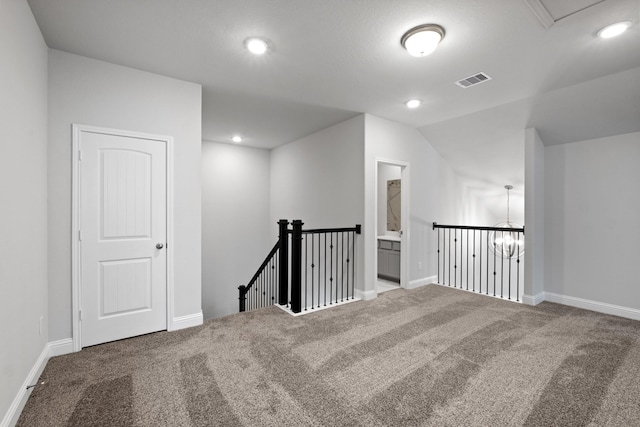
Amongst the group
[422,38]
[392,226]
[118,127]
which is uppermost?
[422,38]

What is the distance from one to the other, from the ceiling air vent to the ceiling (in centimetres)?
9

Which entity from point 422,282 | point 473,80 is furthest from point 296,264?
point 473,80

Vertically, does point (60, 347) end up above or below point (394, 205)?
below

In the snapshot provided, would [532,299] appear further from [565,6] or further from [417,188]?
[565,6]

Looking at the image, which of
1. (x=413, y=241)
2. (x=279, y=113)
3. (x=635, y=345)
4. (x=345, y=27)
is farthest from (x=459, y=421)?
(x=279, y=113)

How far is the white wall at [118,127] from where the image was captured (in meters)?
2.50

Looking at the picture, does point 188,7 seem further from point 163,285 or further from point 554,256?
point 554,256

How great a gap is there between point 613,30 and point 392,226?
4273 millimetres

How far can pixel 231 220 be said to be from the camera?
20.4 ft

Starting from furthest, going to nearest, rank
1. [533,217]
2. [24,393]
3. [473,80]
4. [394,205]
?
[394,205]
[533,217]
[473,80]
[24,393]

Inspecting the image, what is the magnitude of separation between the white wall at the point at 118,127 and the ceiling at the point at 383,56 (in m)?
0.16

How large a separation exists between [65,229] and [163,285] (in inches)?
38.7

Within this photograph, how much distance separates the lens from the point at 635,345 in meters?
2.69

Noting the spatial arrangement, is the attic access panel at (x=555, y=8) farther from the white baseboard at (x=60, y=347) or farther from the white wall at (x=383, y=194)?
the white baseboard at (x=60, y=347)
